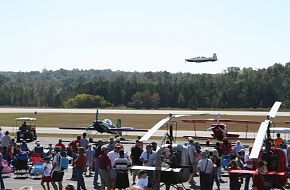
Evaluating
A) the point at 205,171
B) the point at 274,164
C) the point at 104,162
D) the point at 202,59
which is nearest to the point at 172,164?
the point at 205,171

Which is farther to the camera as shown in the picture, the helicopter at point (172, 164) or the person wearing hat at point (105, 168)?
the person wearing hat at point (105, 168)

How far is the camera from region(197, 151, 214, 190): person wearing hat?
45.8 ft

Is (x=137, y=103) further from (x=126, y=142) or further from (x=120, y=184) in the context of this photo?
(x=120, y=184)

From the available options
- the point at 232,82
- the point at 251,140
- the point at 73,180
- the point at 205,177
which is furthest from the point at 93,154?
the point at 232,82

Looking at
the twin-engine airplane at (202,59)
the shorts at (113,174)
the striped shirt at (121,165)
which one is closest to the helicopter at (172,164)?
the striped shirt at (121,165)

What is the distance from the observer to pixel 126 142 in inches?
1287

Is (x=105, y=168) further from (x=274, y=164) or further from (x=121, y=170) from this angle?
(x=274, y=164)

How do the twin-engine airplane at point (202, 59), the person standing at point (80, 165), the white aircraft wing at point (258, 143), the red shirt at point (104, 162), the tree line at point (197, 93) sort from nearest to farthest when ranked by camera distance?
the white aircraft wing at point (258, 143) < the red shirt at point (104, 162) < the person standing at point (80, 165) < the twin-engine airplane at point (202, 59) < the tree line at point (197, 93)

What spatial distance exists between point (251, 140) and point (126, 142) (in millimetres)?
8295

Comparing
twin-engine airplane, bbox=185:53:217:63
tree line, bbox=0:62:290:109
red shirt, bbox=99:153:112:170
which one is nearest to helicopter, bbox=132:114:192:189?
red shirt, bbox=99:153:112:170

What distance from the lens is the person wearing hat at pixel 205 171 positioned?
13.9 metres

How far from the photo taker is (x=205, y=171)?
1396 centimetres

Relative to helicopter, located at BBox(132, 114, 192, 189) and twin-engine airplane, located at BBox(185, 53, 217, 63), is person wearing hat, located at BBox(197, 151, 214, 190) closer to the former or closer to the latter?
helicopter, located at BBox(132, 114, 192, 189)

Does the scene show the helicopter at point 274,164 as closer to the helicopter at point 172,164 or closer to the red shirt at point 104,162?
the helicopter at point 172,164
